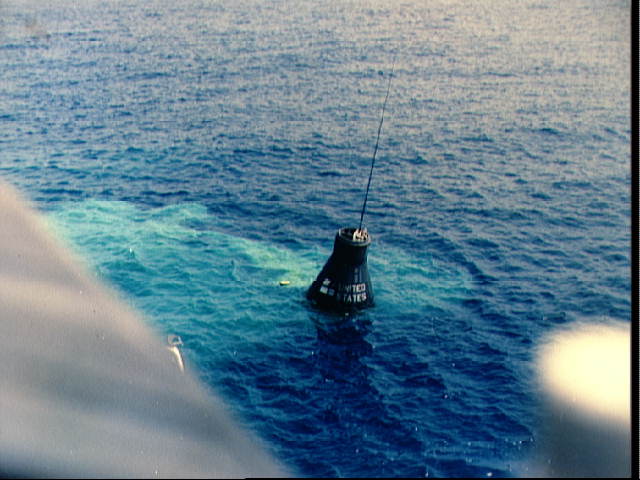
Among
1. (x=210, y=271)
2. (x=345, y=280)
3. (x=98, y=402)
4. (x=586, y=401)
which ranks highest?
(x=210, y=271)

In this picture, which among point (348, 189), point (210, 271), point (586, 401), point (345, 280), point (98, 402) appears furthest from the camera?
point (348, 189)

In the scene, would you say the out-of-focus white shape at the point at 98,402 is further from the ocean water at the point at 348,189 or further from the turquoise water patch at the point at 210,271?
the turquoise water patch at the point at 210,271

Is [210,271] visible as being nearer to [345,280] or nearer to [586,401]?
[345,280]

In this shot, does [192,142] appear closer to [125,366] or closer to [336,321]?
[336,321]

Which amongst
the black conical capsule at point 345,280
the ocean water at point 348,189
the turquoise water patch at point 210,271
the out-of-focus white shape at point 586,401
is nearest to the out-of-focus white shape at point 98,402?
the ocean water at point 348,189

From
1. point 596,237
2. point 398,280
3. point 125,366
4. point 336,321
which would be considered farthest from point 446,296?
point 125,366

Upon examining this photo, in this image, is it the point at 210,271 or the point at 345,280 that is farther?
the point at 210,271

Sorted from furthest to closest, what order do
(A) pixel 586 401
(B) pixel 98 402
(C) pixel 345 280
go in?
1. (C) pixel 345 280
2. (A) pixel 586 401
3. (B) pixel 98 402

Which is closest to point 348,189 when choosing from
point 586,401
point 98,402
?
point 586,401
